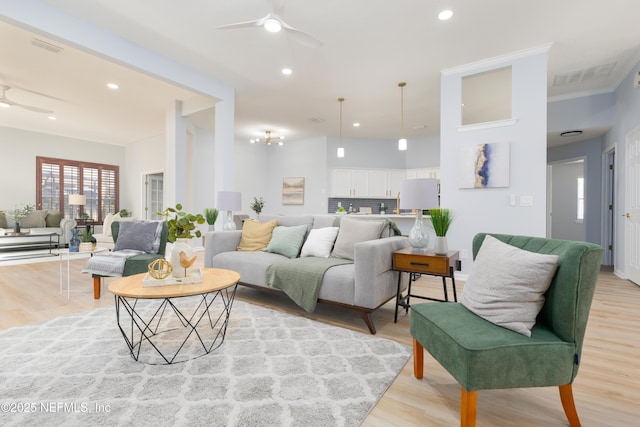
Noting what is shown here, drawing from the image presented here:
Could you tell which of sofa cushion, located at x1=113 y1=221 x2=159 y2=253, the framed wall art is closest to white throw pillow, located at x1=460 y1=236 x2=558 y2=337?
sofa cushion, located at x1=113 y1=221 x2=159 y2=253

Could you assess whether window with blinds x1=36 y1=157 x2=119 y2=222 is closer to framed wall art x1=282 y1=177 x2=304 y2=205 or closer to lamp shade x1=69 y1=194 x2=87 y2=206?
lamp shade x1=69 y1=194 x2=87 y2=206

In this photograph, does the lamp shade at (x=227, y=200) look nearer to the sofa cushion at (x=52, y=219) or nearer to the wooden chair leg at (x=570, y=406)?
the wooden chair leg at (x=570, y=406)

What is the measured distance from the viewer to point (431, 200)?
2.57 metres

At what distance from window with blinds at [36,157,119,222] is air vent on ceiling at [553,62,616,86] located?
35.5ft

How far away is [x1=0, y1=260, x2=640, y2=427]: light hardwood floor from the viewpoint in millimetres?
1441

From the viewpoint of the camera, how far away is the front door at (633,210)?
13.0ft

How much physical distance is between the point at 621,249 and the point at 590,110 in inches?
88.7

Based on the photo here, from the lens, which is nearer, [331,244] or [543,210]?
[331,244]

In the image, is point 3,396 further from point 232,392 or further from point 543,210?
point 543,210

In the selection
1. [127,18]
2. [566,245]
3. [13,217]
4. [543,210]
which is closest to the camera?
[566,245]

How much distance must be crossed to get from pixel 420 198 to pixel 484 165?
72.9 inches

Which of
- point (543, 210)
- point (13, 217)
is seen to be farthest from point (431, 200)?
point (13, 217)

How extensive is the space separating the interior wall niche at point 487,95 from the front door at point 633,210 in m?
1.67

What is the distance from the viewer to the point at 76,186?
8.27 meters
